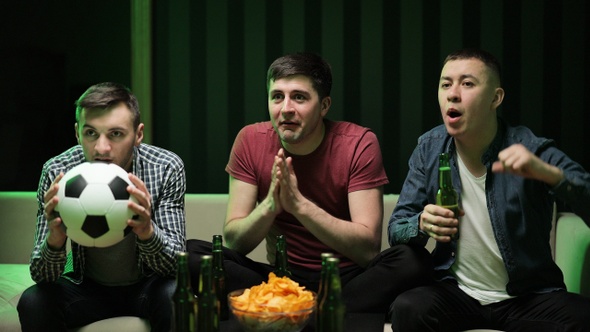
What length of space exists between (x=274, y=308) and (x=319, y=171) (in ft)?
3.27

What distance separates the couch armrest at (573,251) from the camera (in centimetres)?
262

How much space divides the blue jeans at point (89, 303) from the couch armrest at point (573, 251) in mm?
1561

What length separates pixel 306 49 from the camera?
3615 millimetres

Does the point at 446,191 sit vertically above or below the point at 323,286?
above

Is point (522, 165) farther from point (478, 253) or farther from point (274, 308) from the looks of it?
point (274, 308)

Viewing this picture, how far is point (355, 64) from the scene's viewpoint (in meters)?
3.60

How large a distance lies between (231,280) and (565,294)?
122 centimetres

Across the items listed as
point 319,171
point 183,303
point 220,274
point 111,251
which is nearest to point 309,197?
point 319,171

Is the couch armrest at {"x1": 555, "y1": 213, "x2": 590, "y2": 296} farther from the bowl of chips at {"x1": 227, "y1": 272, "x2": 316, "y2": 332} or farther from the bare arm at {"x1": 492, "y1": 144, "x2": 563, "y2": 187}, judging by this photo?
the bowl of chips at {"x1": 227, "y1": 272, "x2": 316, "y2": 332}

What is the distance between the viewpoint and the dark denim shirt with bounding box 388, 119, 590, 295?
245cm

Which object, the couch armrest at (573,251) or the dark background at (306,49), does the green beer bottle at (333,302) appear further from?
the dark background at (306,49)

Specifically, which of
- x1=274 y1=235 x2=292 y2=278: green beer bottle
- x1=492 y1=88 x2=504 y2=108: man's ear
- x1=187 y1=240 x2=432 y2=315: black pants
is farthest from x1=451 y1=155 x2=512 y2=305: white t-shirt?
x1=274 y1=235 x2=292 y2=278: green beer bottle

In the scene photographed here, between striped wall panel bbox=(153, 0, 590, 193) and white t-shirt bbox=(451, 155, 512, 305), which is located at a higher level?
striped wall panel bbox=(153, 0, 590, 193)

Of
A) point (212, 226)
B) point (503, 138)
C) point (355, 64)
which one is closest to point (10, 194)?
point (212, 226)
